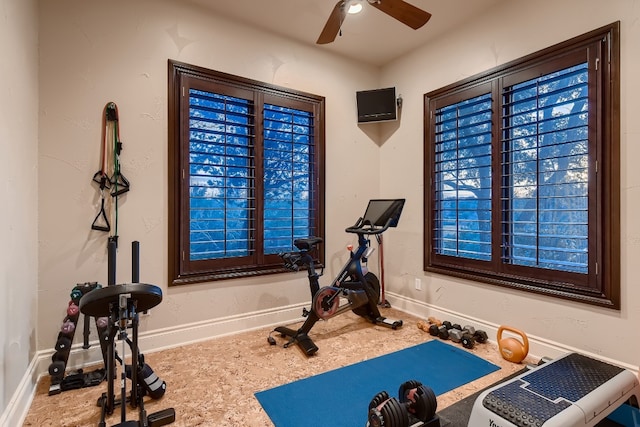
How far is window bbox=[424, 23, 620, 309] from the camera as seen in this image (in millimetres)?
2404

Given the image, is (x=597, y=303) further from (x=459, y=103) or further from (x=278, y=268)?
(x=278, y=268)

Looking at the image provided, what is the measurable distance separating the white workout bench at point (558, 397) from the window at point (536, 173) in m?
0.79

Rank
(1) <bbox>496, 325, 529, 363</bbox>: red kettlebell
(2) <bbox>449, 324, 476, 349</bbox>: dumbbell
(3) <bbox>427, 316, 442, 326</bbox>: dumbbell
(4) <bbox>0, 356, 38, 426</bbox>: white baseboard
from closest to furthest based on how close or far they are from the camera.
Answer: (4) <bbox>0, 356, 38, 426</bbox>: white baseboard → (1) <bbox>496, 325, 529, 363</bbox>: red kettlebell → (2) <bbox>449, 324, 476, 349</bbox>: dumbbell → (3) <bbox>427, 316, 442, 326</bbox>: dumbbell

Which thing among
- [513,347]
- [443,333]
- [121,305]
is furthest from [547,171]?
[121,305]

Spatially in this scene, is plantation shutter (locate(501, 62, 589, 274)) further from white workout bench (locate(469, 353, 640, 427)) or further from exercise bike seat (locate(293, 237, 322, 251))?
exercise bike seat (locate(293, 237, 322, 251))

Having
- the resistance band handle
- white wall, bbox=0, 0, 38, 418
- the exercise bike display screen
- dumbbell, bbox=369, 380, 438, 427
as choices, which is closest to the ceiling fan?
the exercise bike display screen

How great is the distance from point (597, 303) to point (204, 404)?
9.41 ft

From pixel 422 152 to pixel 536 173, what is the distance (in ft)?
4.15

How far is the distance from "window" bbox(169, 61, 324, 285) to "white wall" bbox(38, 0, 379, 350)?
0.12 metres

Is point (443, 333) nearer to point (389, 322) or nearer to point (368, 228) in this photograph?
point (389, 322)

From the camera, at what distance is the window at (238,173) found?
9.93 feet

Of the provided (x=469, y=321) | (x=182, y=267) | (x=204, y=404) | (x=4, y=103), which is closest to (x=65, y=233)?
(x=182, y=267)

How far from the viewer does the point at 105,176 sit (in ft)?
8.87

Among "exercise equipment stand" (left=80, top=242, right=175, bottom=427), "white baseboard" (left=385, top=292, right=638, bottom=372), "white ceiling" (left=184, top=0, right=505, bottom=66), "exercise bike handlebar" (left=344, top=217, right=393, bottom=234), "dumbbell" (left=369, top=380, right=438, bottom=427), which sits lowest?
"white baseboard" (left=385, top=292, right=638, bottom=372)
